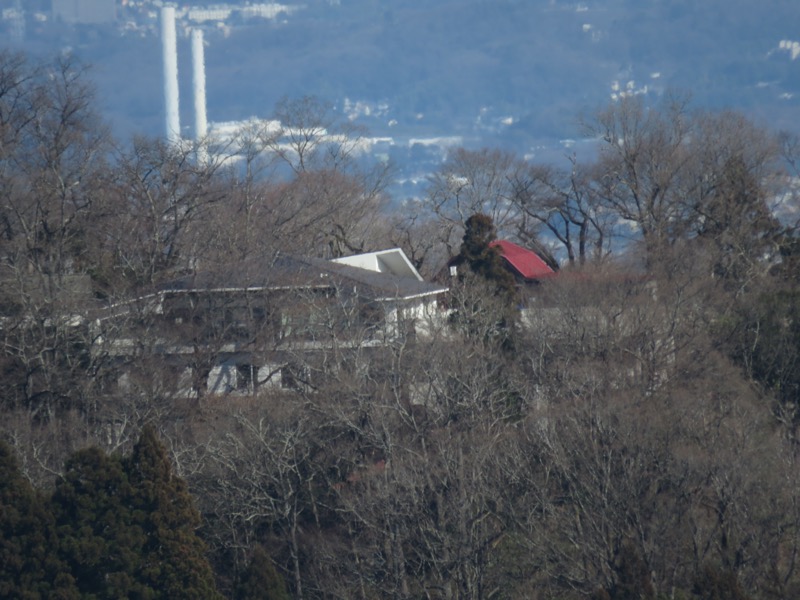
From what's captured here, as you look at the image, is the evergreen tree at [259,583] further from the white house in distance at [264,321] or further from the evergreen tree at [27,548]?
the white house in distance at [264,321]

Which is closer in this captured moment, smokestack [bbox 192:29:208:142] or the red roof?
the red roof

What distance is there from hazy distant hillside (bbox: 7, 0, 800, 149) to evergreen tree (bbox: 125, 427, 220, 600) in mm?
54664

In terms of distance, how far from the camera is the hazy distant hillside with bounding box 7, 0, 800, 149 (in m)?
80.2

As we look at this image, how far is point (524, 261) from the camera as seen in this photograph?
1371 inches

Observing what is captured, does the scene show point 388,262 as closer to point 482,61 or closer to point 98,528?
point 98,528

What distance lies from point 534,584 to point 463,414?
413 centimetres

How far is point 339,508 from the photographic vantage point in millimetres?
18391

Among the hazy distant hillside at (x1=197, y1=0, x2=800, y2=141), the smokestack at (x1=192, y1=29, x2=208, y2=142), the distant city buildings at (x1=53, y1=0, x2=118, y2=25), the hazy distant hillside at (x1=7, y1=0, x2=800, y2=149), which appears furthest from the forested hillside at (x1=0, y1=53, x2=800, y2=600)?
the distant city buildings at (x1=53, y1=0, x2=118, y2=25)

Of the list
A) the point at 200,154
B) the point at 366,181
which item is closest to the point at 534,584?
the point at 200,154

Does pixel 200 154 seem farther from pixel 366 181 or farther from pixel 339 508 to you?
pixel 339 508

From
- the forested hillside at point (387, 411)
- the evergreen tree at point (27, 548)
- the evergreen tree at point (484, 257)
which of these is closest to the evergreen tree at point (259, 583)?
the forested hillside at point (387, 411)

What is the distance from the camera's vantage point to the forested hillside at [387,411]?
1502cm

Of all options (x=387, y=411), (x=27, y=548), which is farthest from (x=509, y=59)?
(x=27, y=548)

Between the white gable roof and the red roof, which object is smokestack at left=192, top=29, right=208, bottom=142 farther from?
the white gable roof
